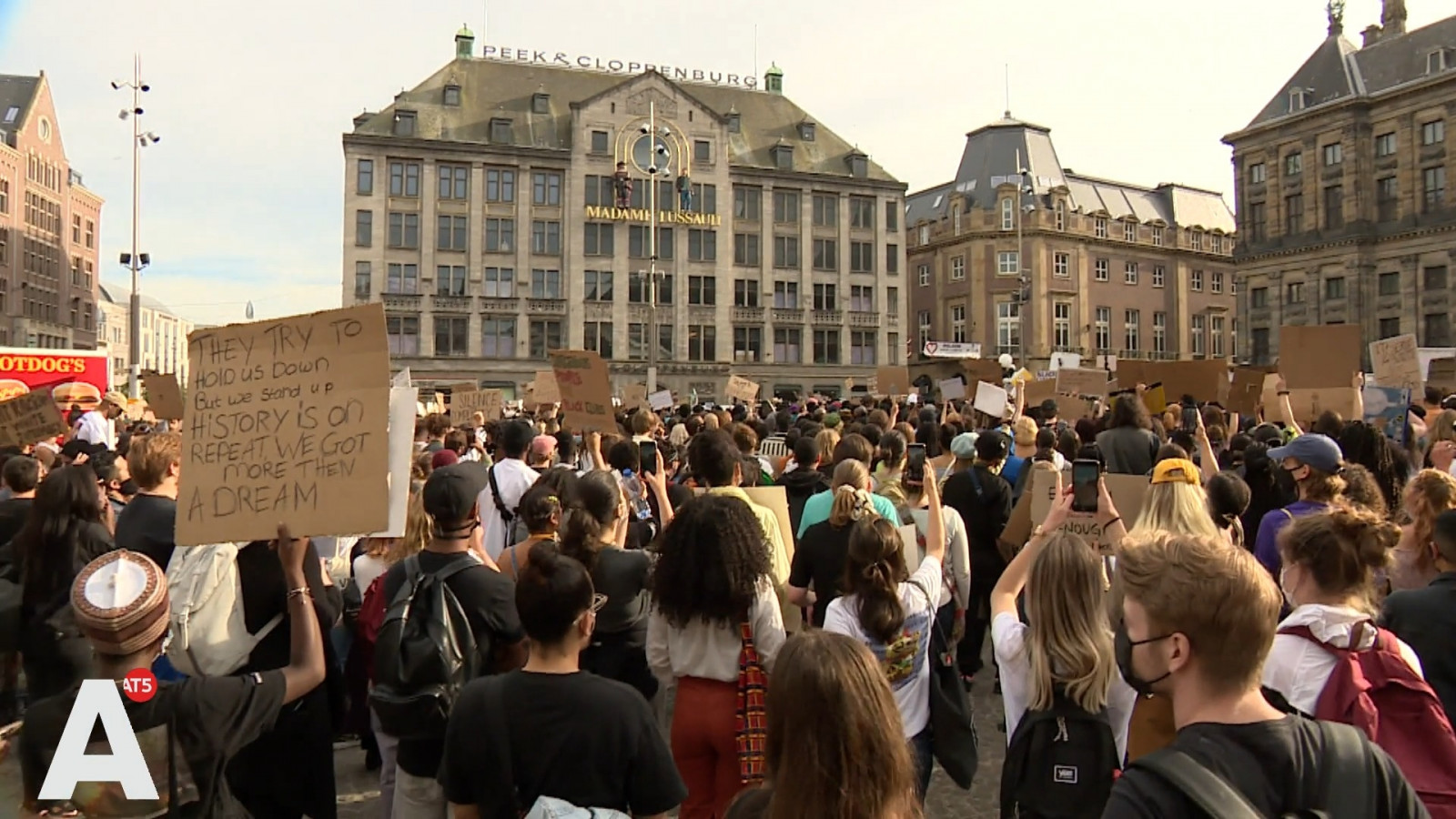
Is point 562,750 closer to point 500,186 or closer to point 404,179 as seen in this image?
point 404,179

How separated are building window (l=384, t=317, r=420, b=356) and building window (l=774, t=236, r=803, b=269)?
74.5ft

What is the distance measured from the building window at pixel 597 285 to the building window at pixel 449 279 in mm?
7130

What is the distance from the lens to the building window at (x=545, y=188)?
5572 centimetres

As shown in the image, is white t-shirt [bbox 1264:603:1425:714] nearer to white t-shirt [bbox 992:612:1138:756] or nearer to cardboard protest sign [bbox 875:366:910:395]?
white t-shirt [bbox 992:612:1138:756]

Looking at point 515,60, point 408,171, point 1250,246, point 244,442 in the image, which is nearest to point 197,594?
point 244,442

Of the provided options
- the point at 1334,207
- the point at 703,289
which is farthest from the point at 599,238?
the point at 1334,207

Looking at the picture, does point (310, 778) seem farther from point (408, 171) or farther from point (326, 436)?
point (408, 171)

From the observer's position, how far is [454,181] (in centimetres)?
5422

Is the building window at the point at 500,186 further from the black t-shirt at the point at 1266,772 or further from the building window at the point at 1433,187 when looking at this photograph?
the black t-shirt at the point at 1266,772

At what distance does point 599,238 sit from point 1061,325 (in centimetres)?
3394

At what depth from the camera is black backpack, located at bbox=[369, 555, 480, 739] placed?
143 inches

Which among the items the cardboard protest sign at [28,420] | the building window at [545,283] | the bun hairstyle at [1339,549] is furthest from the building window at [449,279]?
the bun hairstyle at [1339,549]

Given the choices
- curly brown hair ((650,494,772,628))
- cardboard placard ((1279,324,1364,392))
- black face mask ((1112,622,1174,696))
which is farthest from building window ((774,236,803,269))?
black face mask ((1112,622,1174,696))

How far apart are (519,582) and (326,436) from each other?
102 cm
